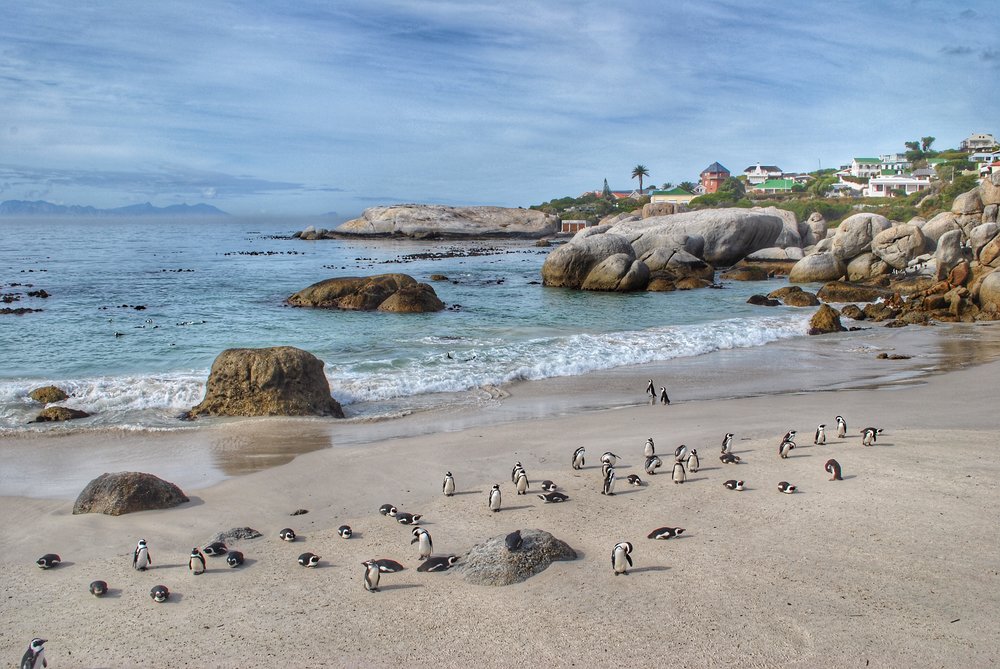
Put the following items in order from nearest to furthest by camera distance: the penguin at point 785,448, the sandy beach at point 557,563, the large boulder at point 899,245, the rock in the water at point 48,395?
the sandy beach at point 557,563, the penguin at point 785,448, the rock in the water at point 48,395, the large boulder at point 899,245

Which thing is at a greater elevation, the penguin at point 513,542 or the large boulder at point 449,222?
the large boulder at point 449,222

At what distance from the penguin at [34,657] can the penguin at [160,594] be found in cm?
120

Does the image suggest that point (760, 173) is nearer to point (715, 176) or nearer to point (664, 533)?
point (715, 176)

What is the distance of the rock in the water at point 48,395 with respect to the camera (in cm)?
1574

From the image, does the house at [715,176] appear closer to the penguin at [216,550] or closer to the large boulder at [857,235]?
the large boulder at [857,235]

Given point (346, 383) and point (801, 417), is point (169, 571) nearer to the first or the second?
point (346, 383)

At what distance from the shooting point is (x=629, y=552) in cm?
756

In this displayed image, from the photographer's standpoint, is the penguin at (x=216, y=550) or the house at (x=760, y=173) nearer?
the penguin at (x=216, y=550)

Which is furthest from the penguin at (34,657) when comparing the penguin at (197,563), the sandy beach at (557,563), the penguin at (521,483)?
the penguin at (521,483)

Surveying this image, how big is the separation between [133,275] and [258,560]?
140ft

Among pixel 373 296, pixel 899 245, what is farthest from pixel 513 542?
pixel 899 245

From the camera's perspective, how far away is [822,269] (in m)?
38.5

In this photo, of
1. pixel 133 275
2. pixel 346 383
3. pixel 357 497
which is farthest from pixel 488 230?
pixel 357 497

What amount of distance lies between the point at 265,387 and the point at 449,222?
3570 inches
